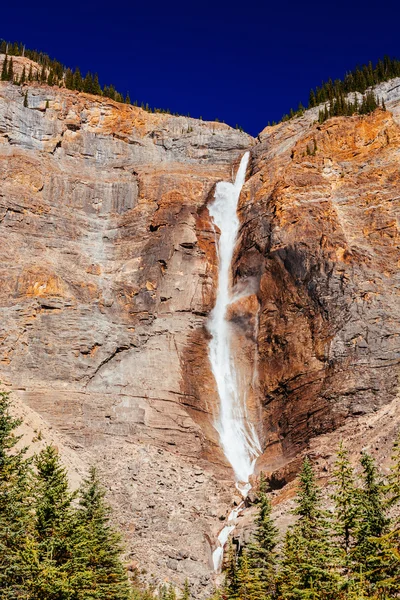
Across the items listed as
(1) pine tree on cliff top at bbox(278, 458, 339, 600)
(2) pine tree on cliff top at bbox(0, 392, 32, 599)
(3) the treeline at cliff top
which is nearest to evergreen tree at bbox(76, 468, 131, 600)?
(2) pine tree on cliff top at bbox(0, 392, 32, 599)

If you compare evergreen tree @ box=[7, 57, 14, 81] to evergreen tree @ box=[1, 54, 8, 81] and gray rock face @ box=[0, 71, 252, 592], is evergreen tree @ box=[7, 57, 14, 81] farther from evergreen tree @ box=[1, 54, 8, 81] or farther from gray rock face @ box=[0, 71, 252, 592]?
gray rock face @ box=[0, 71, 252, 592]

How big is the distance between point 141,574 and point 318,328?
27011mm

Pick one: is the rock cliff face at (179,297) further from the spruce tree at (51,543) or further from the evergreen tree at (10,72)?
the spruce tree at (51,543)

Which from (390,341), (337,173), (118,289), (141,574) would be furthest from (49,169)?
(141,574)

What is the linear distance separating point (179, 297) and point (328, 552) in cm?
4477

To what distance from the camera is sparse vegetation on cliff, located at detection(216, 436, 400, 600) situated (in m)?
20.2

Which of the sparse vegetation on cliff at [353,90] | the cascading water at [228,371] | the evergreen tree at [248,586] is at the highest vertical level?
the sparse vegetation on cliff at [353,90]

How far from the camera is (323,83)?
304ft

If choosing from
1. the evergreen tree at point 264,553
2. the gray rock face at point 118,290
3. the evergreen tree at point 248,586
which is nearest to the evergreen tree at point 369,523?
the evergreen tree at point 248,586

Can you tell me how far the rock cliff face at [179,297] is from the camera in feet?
162

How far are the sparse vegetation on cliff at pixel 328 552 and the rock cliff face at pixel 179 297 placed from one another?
12.7 meters

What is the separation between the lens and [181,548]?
4231cm

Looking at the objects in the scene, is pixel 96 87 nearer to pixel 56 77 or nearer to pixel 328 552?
pixel 56 77

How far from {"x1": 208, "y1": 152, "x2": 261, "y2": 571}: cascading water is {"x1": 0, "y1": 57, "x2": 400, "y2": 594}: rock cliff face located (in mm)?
1061
